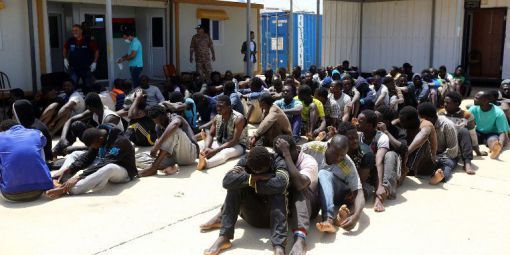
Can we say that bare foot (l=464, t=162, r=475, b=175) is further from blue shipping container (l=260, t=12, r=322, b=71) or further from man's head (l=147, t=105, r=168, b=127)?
blue shipping container (l=260, t=12, r=322, b=71)

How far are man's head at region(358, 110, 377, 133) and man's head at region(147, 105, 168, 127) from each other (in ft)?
8.43

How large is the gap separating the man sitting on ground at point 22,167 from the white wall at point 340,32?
13.3 m

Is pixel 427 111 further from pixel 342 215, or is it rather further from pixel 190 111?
pixel 190 111

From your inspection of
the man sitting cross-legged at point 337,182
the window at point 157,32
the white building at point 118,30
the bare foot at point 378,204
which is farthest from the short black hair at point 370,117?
the window at point 157,32

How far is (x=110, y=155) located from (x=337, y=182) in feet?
8.41

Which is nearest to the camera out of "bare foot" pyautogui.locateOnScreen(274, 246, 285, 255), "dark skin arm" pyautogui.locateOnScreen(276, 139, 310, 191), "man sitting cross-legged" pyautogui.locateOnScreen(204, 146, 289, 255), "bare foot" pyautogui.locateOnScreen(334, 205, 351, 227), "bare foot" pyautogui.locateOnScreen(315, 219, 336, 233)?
"bare foot" pyautogui.locateOnScreen(274, 246, 285, 255)

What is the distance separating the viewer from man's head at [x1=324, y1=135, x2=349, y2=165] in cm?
482

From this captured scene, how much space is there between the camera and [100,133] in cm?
584

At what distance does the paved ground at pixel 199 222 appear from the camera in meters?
4.38

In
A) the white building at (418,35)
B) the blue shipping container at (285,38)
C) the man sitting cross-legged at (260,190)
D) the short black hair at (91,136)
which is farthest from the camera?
the blue shipping container at (285,38)

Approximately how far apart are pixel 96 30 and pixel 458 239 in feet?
→ 39.3

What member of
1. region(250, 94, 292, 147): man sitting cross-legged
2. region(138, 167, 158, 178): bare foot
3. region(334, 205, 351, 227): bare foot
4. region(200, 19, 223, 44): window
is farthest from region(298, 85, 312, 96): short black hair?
region(200, 19, 223, 44): window

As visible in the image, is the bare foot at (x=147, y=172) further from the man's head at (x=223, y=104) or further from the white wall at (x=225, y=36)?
the white wall at (x=225, y=36)

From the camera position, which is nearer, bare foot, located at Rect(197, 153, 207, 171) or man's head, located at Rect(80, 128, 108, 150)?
man's head, located at Rect(80, 128, 108, 150)
